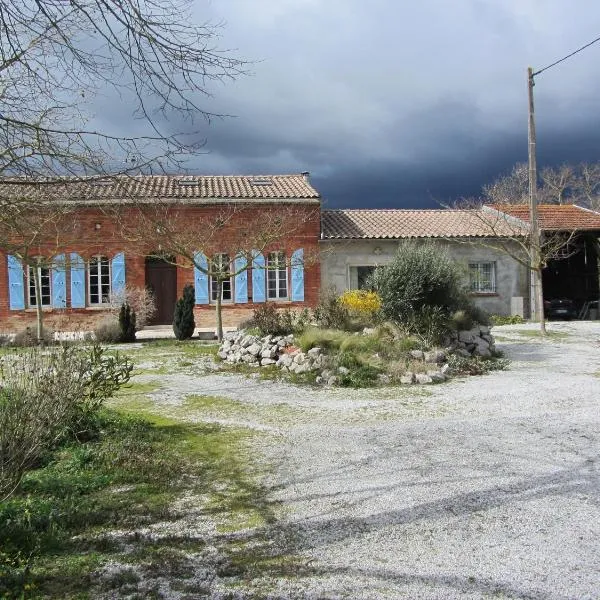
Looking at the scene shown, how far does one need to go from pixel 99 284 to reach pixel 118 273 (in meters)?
0.87

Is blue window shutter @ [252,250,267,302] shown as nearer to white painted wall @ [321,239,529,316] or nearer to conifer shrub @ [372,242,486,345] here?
white painted wall @ [321,239,529,316]

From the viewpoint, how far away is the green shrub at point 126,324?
15969mm

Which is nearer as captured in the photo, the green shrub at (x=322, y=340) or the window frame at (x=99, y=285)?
the green shrub at (x=322, y=340)

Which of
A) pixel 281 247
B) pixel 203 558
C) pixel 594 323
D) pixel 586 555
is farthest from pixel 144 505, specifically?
pixel 594 323

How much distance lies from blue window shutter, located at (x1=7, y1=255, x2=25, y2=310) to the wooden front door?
420cm

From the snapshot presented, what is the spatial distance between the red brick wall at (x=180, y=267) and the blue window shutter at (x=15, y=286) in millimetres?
210

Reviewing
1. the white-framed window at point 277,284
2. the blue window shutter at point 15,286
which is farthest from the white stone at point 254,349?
the blue window shutter at point 15,286

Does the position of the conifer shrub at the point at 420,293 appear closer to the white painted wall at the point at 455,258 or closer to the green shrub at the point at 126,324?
the green shrub at the point at 126,324

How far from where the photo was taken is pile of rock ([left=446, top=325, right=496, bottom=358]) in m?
10.8

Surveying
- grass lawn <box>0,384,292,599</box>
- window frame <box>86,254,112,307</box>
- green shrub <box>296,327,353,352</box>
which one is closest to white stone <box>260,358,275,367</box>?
green shrub <box>296,327,353,352</box>

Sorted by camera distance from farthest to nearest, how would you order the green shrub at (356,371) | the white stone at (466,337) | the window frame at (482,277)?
the window frame at (482,277)
the white stone at (466,337)
the green shrub at (356,371)

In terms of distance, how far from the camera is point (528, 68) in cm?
1748

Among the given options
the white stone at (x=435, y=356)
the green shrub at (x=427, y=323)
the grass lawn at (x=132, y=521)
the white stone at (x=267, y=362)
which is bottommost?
the grass lawn at (x=132, y=521)

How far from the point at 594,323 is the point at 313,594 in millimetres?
19831
